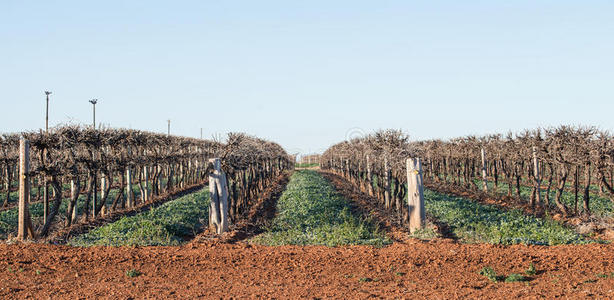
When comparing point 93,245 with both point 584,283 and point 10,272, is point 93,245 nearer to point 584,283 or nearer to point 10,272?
point 10,272

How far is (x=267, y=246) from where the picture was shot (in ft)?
39.9

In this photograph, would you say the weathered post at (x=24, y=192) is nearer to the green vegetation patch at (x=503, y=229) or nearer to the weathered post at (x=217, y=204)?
the weathered post at (x=217, y=204)

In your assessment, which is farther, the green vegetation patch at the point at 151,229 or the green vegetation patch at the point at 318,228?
the green vegetation patch at the point at 151,229

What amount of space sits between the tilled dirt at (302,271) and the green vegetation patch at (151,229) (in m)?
1.03

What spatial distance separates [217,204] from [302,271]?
19.3ft

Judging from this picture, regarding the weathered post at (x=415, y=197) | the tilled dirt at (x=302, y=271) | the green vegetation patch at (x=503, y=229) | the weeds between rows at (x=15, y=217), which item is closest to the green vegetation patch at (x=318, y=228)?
the tilled dirt at (x=302, y=271)

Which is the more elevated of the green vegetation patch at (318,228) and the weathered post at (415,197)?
the weathered post at (415,197)

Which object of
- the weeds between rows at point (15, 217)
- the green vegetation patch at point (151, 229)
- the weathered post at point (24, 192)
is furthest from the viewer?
the weeds between rows at point (15, 217)

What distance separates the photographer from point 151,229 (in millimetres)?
14023

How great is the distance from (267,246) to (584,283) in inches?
281

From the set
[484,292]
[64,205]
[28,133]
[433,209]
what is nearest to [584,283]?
[484,292]

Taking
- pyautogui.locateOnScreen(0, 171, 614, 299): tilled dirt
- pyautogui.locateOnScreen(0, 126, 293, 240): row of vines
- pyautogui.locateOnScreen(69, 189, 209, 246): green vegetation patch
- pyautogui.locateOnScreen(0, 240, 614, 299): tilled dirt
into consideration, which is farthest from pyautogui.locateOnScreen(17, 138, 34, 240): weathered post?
pyautogui.locateOnScreen(0, 171, 614, 299): tilled dirt

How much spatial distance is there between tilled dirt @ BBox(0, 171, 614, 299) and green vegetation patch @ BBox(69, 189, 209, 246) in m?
1.03

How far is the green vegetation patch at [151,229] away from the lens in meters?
12.8
